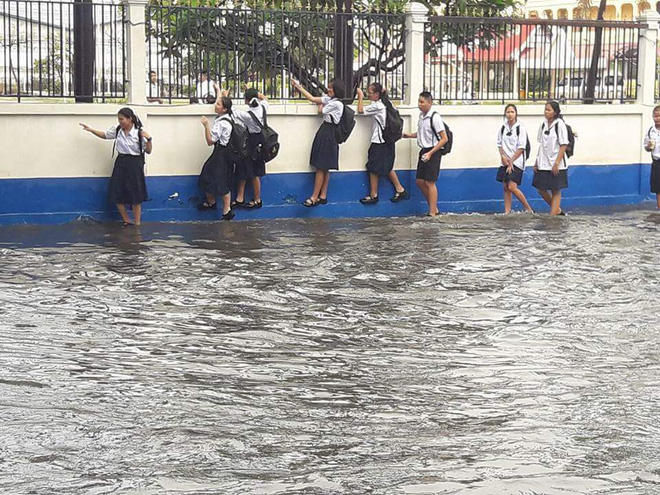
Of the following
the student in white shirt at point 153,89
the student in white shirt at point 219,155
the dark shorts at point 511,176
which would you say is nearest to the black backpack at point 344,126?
the student in white shirt at point 219,155

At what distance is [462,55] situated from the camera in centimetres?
1716

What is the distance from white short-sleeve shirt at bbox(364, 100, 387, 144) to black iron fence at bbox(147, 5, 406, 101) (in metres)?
0.57

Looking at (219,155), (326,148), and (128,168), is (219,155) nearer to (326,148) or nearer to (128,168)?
(128,168)

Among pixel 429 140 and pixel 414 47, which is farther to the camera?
pixel 414 47

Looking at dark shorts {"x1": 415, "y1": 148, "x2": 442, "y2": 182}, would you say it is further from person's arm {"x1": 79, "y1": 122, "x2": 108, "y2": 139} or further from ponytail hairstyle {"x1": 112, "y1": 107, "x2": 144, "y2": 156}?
person's arm {"x1": 79, "y1": 122, "x2": 108, "y2": 139}

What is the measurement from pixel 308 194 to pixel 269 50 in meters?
1.87

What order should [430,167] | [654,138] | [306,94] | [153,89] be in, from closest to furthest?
1. [153,89]
2. [306,94]
3. [430,167]
4. [654,138]

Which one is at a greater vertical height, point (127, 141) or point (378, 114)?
point (378, 114)

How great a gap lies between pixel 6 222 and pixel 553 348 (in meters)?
8.27

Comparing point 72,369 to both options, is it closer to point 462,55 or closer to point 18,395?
point 18,395

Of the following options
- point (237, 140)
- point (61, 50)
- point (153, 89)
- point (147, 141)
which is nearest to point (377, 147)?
point (237, 140)

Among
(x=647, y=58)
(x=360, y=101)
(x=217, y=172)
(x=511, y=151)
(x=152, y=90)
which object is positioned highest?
(x=647, y=58)

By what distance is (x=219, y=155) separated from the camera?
1529 centimetres

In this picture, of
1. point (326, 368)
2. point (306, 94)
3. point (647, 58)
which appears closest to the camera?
point (326, 368)
